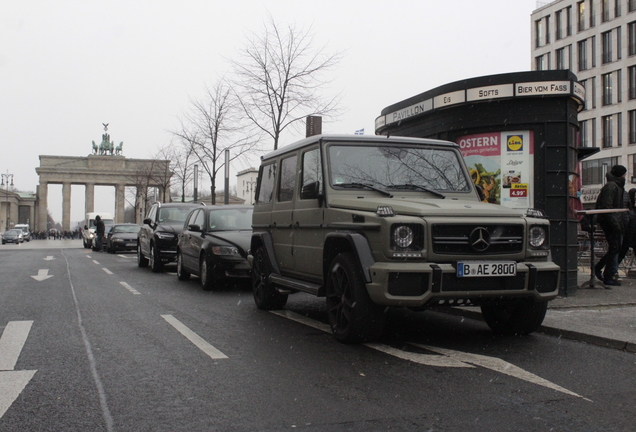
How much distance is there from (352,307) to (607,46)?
50588 mm

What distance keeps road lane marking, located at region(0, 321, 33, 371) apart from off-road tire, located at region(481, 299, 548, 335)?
442 cm

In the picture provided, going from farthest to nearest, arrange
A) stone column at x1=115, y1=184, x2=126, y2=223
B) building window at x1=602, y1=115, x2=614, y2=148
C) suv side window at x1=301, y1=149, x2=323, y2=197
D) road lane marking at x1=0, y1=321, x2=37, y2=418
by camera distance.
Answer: stone column at x1=115, y1=184, x2=126, y2=223
building window at x1=602, y1=115, x2=614, y2=148
suv side window at x1=301, y1=149, x2=323, y2=197
road lane marking at x1=0, y1=321, x2=37, y2=418

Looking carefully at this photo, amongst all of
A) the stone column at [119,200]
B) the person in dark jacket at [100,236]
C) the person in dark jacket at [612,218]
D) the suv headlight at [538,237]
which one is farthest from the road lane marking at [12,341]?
the stone column at [119,200]

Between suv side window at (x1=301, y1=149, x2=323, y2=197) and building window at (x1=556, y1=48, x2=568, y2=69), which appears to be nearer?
suv side window at (x1=301, y1=149, x2=323, y2=197)

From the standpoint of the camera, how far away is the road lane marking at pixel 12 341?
5.75m

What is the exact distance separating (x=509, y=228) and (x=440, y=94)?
16.9 ft

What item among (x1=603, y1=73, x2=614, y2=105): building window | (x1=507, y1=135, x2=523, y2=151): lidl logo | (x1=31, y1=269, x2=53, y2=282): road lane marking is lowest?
(x1=31, y1=269, x2=53, y2=282): road lane marking

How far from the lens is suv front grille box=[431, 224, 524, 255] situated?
5.94 meters

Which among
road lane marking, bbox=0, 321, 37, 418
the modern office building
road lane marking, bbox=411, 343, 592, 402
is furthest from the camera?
the modern office building

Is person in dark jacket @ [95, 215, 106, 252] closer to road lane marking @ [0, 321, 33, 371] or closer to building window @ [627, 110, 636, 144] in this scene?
road lane marking @ [0, 321, 33, 371]

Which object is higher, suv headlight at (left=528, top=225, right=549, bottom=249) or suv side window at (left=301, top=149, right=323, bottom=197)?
suv side window at (left=301, top=149, right=323, bottom=197)

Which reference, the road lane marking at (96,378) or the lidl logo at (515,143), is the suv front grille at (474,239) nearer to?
the road lane marking at (96,378)

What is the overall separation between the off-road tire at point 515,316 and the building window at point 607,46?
48419mm

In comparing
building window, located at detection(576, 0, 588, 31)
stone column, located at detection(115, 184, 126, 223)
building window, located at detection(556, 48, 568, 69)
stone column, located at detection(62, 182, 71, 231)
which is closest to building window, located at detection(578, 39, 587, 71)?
building window, located at detection(576, 0, 588, 31)
